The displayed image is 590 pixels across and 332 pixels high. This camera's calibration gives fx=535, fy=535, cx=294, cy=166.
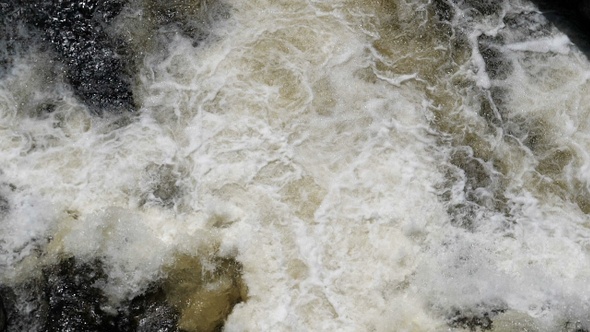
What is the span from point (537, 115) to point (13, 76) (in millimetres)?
6133

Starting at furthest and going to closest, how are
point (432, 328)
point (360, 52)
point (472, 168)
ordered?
point (360, 52), point (472, 168), point (432, 328)

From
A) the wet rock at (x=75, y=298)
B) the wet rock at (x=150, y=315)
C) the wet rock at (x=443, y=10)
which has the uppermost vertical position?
the wet rock at (x=443, y=10)

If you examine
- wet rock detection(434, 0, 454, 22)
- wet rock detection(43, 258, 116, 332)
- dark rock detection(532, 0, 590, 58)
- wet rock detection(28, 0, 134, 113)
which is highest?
wet rock detection(28, 0, 134, 113)

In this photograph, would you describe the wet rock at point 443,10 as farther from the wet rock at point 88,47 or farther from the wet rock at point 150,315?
the wet rock at point 150,315

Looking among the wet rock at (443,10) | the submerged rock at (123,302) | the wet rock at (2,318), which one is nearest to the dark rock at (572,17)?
the wet rock at (443,10)

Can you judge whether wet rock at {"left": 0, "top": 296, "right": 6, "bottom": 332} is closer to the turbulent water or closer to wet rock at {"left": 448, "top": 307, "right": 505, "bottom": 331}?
the turbulent water

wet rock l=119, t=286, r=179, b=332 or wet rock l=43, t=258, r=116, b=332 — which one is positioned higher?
wet rock l=43, t=258, r=116, b=332

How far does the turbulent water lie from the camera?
5426 mm

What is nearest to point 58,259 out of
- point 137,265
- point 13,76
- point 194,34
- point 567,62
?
point 137,265

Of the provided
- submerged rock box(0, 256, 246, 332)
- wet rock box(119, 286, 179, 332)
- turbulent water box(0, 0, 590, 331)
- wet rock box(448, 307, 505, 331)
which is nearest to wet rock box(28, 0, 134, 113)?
turbulent water box(0, 0, 590, 331)

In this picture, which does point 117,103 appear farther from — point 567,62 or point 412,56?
point 567,62

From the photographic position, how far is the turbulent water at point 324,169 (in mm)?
5426

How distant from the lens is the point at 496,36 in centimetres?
663

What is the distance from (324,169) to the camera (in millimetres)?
5828
